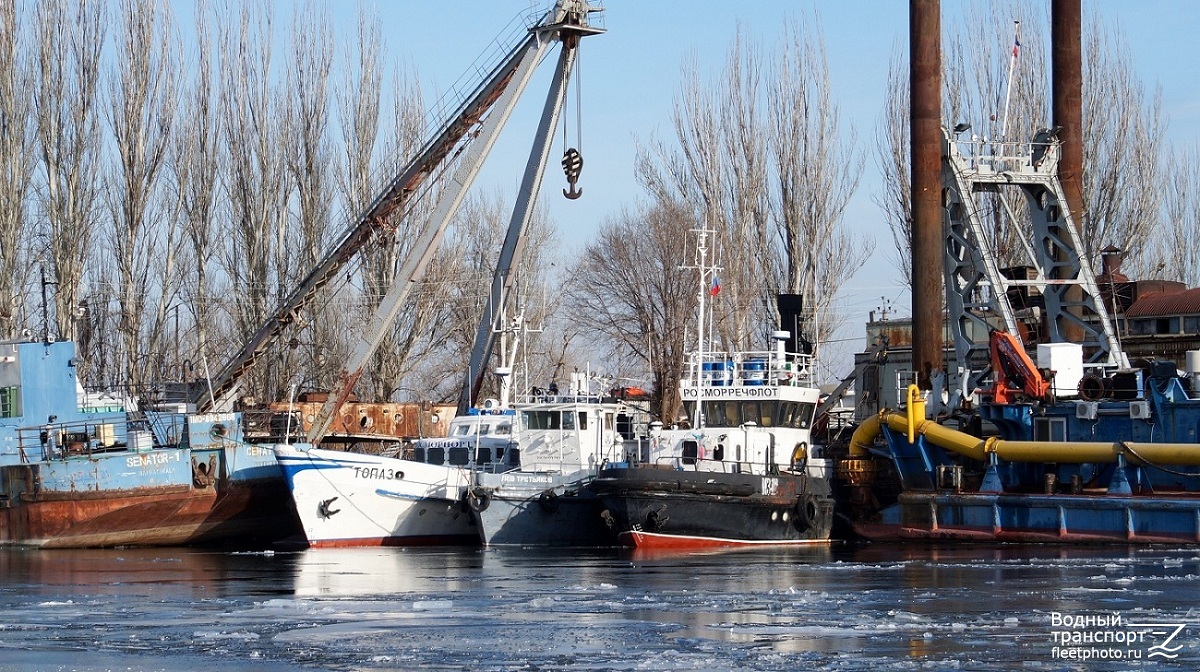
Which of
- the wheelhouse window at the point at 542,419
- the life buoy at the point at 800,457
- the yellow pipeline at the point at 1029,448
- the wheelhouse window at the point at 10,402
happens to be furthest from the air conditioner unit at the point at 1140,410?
the wheelhouse window at the point at 10,402

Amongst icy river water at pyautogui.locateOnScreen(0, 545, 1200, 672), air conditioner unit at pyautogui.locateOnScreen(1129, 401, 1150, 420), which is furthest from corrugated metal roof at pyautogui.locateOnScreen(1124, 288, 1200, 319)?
icy river water at pyautogui.locateOnScreen(0, 545, 1200, 672)

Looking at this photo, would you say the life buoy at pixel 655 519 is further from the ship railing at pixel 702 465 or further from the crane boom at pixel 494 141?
the crane boom at pixel 494 141

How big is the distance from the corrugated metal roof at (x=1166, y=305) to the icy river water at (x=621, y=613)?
52.1ft

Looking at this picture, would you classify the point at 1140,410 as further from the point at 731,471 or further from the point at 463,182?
the point at 463,182

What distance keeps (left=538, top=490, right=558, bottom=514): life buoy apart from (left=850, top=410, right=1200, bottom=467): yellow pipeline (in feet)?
21.1

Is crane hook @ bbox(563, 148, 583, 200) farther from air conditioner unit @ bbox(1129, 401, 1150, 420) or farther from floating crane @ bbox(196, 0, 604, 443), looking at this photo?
air conditioner unit @ bbox(1129, 401, 1150, 420)

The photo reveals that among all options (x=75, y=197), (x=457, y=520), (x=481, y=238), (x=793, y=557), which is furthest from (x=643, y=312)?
(x=793, y=557)

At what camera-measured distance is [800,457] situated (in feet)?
108

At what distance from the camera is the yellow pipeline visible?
28906mm

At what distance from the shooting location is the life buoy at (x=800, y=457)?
32.8 meters

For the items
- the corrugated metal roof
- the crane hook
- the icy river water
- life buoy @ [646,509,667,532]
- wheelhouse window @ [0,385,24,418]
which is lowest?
Result: the icy river water

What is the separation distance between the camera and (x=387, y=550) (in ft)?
107

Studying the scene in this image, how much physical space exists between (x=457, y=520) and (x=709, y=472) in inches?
244

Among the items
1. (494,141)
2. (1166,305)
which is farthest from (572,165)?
(1166,305)
